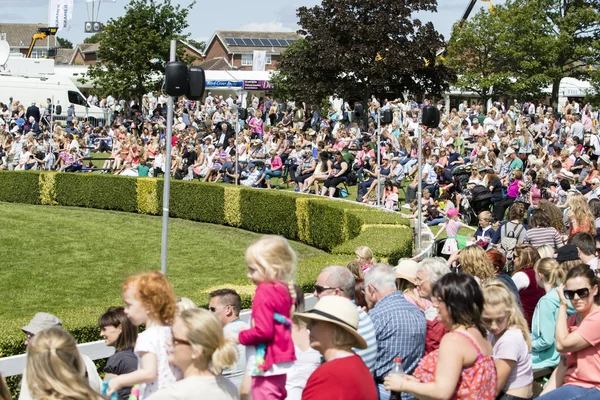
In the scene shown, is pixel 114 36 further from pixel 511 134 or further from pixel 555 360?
pixel 555 360

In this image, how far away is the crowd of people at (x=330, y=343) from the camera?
4.23 m

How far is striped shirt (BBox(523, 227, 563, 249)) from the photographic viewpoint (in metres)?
10.4

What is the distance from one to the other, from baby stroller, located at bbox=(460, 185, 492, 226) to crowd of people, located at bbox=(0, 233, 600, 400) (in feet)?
37.6

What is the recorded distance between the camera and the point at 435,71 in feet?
129

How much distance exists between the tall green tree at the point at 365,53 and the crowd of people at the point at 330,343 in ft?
107

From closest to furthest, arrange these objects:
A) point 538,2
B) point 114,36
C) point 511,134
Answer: point 511,134 → point 538,2 → point 114,36

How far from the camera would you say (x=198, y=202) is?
21.7 meters

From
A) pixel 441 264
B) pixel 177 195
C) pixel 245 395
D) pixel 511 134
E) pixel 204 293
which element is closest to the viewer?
pixel 245 395

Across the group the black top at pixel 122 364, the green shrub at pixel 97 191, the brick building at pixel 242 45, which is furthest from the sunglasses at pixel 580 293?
the brick building at pixel 242 45

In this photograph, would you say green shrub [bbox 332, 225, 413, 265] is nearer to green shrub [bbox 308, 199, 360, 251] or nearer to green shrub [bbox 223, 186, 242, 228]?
green shrub [bbox 308, 199, 360, 251]

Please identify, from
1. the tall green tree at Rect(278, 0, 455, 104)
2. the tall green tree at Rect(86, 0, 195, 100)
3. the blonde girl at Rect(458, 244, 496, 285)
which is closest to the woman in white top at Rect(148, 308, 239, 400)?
the blonde girl at Rect(458, 244, 496, 285)

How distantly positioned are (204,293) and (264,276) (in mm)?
4696

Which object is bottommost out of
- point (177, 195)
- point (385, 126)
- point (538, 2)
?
point (177, 195)

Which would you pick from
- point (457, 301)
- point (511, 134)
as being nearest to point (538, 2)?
point (511, 134)
